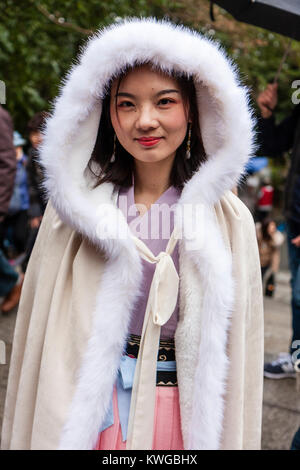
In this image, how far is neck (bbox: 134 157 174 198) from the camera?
1.78 meters

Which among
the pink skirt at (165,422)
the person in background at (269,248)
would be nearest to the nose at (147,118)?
the pink skirt at (165,422)

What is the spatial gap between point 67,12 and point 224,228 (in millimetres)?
3867

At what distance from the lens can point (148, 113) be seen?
1.60 metres

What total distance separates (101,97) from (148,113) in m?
0.20

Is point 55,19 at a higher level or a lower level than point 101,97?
higher

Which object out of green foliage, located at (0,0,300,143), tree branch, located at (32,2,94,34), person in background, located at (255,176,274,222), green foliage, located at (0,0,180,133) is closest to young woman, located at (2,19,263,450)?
green foliage, located at (0,0,300,143)

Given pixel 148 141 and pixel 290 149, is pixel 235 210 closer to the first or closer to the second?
pixel 148 141

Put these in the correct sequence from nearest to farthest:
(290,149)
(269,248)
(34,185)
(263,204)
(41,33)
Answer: (290,149)
(34,185)
(41,33)
(269,248)
(263,204)

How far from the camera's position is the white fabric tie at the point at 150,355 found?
1569mm

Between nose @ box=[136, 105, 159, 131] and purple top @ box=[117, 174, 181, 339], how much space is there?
0.25 metres

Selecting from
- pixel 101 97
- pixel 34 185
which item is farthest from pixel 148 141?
pixel 34 185

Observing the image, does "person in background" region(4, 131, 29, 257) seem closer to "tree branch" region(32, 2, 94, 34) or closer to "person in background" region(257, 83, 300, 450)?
"tree branch" region(32, 2, 94, 34)

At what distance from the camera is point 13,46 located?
4777 mm

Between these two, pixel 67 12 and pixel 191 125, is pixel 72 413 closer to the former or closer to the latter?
pixel 191 125
